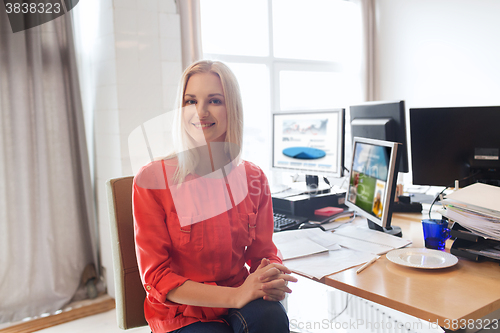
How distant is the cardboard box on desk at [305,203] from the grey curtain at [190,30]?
4.23 feet

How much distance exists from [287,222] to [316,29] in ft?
8.82

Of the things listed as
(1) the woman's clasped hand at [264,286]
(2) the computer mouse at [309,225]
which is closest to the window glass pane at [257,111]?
(2) the computer mouse at [309,225]

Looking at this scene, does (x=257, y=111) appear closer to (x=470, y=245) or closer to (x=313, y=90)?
(x=313, y=90)

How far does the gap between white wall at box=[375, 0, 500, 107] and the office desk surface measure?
2639 millimetres

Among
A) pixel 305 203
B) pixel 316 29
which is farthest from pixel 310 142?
pixel 316 29

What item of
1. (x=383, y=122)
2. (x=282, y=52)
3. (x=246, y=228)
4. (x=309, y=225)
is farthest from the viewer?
(x=282, y=52)

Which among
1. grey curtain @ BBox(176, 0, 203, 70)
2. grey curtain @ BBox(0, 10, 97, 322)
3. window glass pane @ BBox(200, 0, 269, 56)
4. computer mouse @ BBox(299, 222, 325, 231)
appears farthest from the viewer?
window glass pane @ BBox(200, 0, 269, 56)

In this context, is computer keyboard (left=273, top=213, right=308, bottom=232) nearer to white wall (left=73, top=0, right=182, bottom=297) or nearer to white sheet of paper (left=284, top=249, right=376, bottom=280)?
white sheet of paper (left=284, top=249, right=376, bottom=280)

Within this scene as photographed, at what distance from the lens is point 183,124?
51.2 inches

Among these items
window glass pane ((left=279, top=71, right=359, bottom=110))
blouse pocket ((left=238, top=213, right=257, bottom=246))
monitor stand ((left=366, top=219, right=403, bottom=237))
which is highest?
window glass pane ((left=279, top=71, right=359, bottom=110))

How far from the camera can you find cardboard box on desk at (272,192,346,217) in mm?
1912

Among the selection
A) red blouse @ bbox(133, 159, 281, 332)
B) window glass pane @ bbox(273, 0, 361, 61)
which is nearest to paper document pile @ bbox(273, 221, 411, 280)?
red blouse @ bbox(133, 159, 281, 332)

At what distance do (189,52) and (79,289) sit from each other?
1.79m

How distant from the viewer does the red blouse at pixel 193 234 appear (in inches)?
44.6
